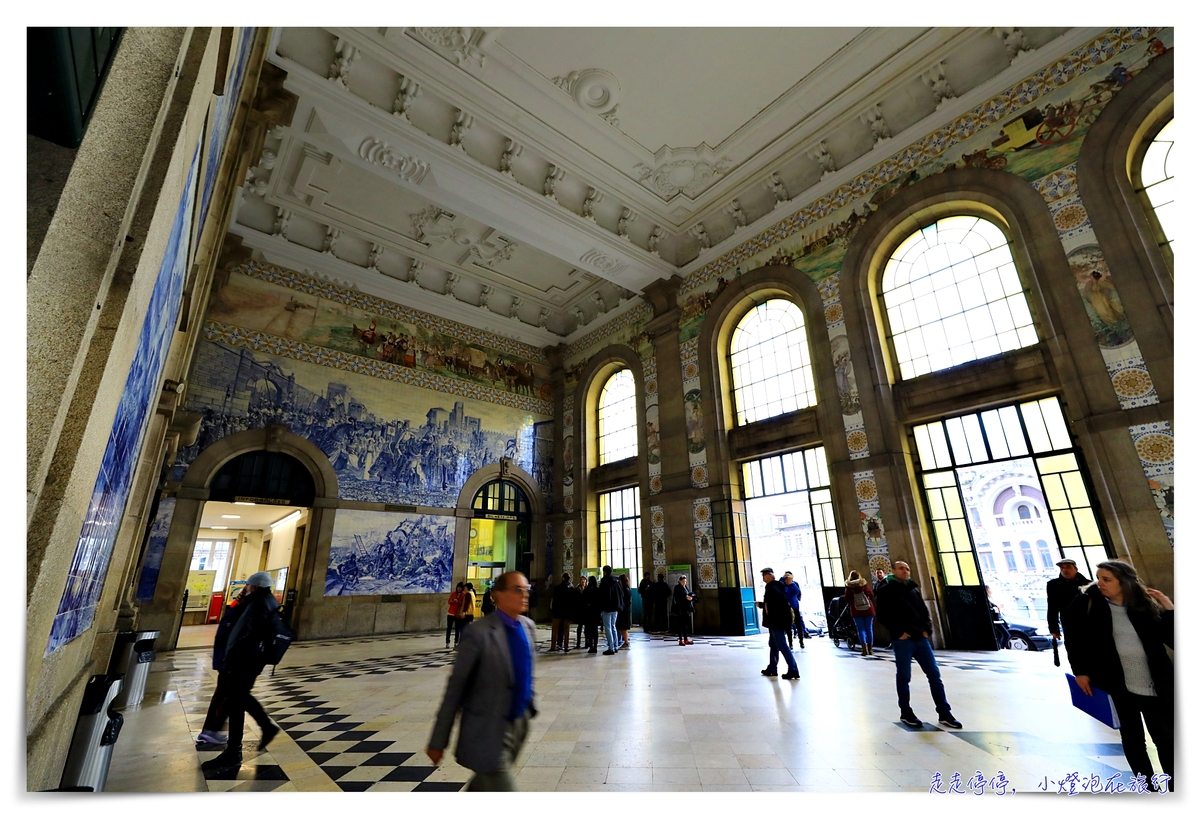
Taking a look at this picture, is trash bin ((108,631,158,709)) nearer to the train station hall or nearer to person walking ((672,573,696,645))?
the train station hall

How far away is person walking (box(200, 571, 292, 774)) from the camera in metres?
3.35

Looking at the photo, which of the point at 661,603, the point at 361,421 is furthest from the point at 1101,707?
the point at 361,421

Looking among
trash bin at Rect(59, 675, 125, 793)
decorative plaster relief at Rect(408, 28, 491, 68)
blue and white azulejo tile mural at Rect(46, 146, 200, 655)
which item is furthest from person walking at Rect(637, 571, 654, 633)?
decorative plaster relief at Rect(408, 28, 491, 68)

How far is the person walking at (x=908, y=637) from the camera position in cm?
378

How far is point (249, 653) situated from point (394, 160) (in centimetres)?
907

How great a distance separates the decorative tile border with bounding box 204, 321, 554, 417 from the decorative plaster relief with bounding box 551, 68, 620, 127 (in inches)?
318

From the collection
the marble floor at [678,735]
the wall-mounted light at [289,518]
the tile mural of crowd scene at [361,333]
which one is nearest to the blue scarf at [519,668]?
the marble floor at [678,735]

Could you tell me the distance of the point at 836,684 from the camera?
5.28 meters

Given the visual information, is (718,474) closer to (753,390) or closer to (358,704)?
(753,390)

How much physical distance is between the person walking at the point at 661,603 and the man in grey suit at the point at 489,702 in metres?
9.50

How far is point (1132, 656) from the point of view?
2.67m

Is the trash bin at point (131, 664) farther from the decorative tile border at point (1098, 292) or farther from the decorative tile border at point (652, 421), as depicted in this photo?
the decorative tile border at point (1098, 292)

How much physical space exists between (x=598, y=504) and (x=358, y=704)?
10.6 metres

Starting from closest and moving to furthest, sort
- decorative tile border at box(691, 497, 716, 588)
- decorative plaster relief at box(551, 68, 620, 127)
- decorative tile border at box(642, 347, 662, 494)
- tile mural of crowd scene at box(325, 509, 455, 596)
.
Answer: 1. decorative plaster relief at box(551, 68, 620, 127)
2. decorative tile border at box(691, 497, 716, 588)
3. tile mural of crowd scene at box(325, 509, 455, 596)
4. decorative tile border at box(642, 347, 662, 494)
